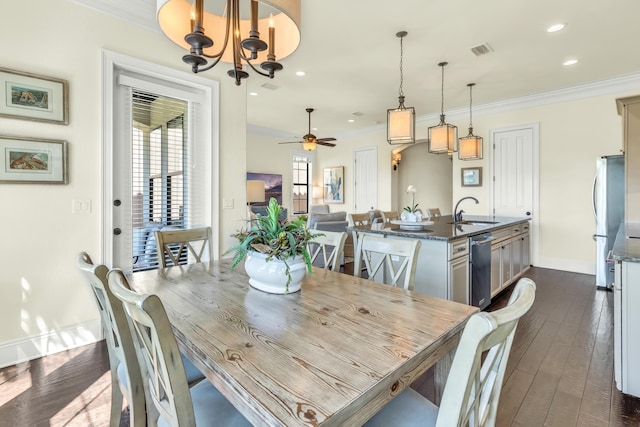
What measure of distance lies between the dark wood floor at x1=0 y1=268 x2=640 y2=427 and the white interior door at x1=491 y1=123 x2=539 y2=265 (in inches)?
107

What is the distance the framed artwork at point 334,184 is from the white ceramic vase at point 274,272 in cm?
692

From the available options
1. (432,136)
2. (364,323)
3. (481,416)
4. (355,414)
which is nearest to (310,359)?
(355,414)

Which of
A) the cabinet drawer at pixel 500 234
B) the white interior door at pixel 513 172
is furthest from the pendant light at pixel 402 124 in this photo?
the white interior door at pixel 513 172

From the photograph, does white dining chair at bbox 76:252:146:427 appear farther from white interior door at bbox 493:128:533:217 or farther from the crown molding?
the crown molding

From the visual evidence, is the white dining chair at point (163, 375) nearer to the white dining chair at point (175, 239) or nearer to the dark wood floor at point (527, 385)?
the dark wood floor at point (527, 385)

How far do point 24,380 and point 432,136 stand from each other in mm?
4401

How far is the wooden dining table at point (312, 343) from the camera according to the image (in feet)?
2.40

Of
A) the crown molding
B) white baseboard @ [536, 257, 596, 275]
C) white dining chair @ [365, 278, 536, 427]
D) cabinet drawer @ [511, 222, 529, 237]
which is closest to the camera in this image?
white dining chair @ [365, 278, 536, 427]

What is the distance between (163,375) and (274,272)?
650mm

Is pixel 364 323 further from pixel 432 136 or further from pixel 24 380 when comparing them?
pixel 432 136

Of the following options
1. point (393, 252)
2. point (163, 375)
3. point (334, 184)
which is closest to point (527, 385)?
point (393, 252)

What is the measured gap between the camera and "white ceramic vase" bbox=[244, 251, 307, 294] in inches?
56.2

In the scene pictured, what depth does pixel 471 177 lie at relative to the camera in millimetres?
5887

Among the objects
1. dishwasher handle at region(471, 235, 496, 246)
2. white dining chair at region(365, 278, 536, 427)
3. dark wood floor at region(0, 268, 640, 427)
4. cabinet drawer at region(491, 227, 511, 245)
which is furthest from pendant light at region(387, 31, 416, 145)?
white dining chair at region(365, 278, 536, 427)
